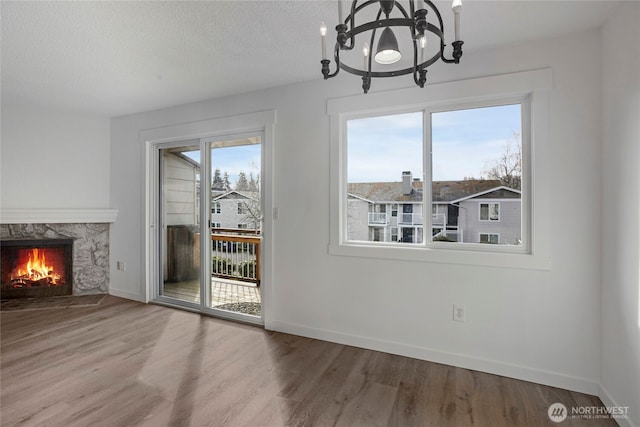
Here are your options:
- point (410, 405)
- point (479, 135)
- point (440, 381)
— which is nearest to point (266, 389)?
point (410, 405)

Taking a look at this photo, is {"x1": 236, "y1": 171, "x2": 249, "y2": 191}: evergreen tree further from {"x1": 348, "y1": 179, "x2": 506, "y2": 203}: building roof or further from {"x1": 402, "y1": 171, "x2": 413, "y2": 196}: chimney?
{"x1": 402, "y1": 171, "x2": 413, "y2": 196}: chimney

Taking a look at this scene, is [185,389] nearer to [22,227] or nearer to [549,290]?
[549,290]

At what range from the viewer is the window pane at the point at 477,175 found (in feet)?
7.86

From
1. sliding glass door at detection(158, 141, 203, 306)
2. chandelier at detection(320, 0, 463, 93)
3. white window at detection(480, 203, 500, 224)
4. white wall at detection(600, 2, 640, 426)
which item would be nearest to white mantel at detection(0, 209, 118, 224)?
sliding glass door at detection(158, 141, 203, 306)

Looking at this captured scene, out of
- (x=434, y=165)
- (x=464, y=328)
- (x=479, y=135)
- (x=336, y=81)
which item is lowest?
(x=464, y=328)

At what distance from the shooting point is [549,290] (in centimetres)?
221

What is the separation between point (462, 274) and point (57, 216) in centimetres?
469

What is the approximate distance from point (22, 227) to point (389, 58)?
4.81 metres

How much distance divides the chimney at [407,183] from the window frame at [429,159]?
0.13m

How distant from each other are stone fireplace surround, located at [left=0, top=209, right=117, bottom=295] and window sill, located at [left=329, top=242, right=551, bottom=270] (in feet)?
11.0

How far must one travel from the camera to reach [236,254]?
354cm

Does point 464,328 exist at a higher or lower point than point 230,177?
lower

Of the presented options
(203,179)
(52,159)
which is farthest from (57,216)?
(203,179)

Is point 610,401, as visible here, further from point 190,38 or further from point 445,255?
point 190,38
